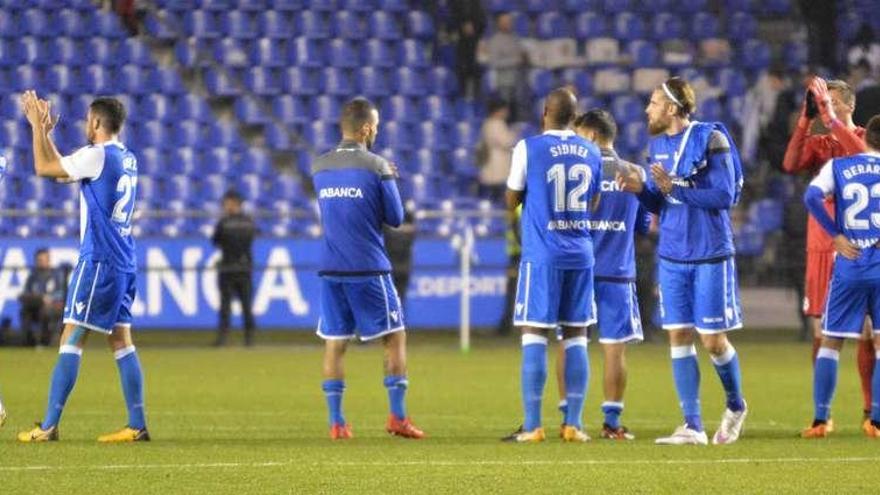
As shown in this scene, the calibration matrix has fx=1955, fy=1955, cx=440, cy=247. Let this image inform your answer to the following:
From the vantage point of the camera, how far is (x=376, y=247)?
1205cm

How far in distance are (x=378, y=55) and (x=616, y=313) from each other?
48.0 feet

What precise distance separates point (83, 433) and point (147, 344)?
1026cm

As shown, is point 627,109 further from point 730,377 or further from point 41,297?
point 730,377

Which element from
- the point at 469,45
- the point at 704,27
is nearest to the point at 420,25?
the point at 469,45

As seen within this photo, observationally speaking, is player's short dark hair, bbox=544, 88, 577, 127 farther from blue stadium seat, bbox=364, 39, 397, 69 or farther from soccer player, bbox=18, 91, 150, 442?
blue stadium seat, bbox=364, 39, 397, 69

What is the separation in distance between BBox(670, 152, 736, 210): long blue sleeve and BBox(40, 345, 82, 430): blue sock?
3.65m

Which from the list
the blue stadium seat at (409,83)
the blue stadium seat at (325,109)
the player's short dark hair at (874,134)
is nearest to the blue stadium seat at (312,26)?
the blue stadium seat at (325,109)

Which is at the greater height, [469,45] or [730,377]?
[469,45]

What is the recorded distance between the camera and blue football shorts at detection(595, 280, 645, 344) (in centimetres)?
1252

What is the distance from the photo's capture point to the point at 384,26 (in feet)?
88.4

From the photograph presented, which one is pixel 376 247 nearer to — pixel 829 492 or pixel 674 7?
pixel 829 492

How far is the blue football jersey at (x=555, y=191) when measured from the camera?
38.0ft

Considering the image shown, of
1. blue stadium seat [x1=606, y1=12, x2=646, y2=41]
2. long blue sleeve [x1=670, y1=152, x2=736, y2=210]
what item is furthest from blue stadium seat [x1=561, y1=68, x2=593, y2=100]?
long blue sleeve [x1=670, y1=152, x2=736, y2=210]

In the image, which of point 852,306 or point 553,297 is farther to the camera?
point 852,306
